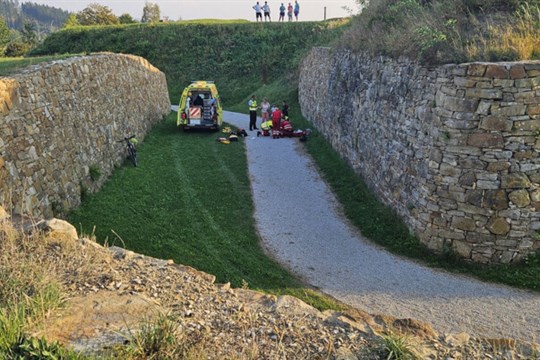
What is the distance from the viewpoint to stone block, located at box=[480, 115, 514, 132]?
26.6ft

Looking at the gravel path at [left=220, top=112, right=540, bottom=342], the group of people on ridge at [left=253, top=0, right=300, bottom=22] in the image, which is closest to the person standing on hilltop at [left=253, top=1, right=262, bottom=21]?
the group of people on ridge at [left=253, top=0, right=300, bottom=22]

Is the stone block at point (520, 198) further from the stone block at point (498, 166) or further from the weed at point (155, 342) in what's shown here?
the weed at point (155, 342)

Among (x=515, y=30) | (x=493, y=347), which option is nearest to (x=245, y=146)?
(x=515, y=30)

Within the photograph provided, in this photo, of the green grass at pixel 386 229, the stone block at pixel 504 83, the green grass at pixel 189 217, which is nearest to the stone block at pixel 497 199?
the green grass at pixel 386 229

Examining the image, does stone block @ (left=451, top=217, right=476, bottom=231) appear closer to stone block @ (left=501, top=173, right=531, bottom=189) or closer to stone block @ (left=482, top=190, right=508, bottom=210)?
stone block @ (left=482, top=190, right=508, bottom=210)

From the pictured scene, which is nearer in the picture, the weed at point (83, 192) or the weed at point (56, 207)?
the weed at point (56, 207)

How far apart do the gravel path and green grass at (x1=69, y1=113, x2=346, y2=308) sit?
56 cm

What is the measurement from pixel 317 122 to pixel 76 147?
11.9 metres

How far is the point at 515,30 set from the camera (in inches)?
374

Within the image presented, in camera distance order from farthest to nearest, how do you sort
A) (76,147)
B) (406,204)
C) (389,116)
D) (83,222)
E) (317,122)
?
(317,122) → (389,116) → (76,147) → (406,204) → (83,222)

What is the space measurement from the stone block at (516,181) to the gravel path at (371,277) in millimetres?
1868

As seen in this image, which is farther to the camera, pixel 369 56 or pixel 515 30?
pixel 369 56

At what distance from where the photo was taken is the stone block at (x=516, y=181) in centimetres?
A: 822

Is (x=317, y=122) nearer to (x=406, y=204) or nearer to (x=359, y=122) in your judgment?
(x=359, y=122)
